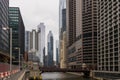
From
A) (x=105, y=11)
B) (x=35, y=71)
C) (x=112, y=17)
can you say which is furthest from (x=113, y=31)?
(x=35, y=71)

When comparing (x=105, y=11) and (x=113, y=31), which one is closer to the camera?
(x=113, y=31)

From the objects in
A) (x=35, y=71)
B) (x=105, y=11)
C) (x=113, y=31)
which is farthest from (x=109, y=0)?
(x=35, y=71)

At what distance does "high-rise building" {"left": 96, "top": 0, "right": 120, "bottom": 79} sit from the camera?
157750 mm

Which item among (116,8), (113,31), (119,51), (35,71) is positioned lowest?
(35,71)

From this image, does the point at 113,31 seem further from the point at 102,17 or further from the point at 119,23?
the point at 102,17

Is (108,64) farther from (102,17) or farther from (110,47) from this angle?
(102,17)

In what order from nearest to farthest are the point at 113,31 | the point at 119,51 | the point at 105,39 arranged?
the point at 119,51 < the point at 113,31 < the point at 105,39

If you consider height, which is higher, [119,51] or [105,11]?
[105,11]

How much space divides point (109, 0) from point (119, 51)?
120 ft

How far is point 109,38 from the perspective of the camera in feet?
568

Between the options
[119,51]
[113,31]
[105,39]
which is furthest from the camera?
[105,39]

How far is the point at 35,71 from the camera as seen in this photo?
15962cm

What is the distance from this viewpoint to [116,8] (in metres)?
162

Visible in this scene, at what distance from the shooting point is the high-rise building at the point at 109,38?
158 metres
